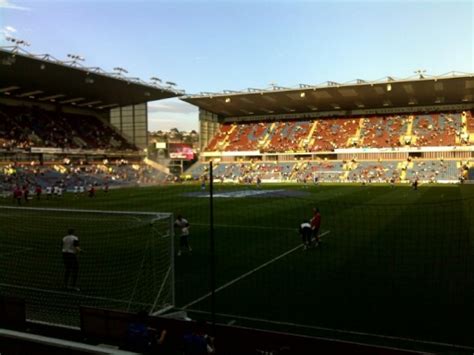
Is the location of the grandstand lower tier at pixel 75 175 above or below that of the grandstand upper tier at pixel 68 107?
below

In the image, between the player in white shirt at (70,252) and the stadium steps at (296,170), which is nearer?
the player in white shirt at (70,252)

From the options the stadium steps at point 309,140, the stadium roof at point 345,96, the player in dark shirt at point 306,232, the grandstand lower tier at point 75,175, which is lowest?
the player in dark shirt at point 306,232

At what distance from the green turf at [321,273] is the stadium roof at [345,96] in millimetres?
40263

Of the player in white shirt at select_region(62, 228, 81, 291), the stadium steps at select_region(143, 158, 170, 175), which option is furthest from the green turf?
the stadium steps at select_region(143, 158, 170, 175)

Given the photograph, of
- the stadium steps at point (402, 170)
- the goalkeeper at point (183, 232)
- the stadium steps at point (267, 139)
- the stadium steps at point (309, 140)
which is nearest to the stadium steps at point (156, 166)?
the stadium steps at point (267, 139)

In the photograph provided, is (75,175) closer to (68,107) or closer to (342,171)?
(68,107)

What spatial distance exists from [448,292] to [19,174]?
51.3m

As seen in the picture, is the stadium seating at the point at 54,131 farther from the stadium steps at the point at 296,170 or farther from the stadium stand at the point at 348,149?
the stadium steps at the point at 296,170

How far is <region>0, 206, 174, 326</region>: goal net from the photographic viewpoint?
10.3 m

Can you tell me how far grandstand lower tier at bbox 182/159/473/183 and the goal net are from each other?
135 ft

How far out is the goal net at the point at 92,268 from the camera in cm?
1030

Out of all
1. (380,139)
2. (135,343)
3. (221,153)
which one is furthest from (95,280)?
(221,153)

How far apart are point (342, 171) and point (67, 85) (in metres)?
39.0

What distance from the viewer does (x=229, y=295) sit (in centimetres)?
1100
